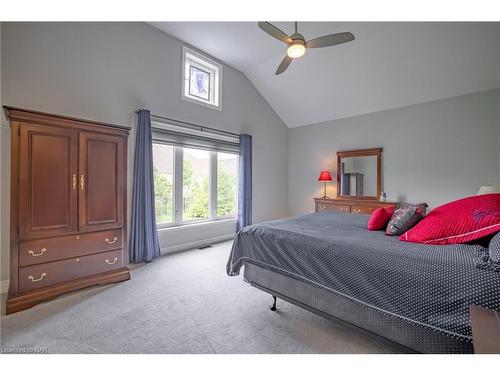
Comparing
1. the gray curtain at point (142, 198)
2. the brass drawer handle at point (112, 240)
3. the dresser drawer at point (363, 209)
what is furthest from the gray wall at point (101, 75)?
the dresser drawer at point (363, 209)

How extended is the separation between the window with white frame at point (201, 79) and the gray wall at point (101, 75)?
12cm

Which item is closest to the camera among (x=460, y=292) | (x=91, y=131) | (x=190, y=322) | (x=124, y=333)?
(x=460, y=292)

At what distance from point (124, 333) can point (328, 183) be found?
4.67m

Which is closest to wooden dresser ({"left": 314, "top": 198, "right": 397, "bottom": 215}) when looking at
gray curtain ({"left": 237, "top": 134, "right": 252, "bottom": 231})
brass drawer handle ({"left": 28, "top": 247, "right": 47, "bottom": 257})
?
gray curtain ({"left": 237, "top": 134, "right": 252, "bottom": 231})

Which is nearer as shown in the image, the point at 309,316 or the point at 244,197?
the point at 309,316

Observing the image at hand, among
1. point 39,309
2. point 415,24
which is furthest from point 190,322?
point 415,24

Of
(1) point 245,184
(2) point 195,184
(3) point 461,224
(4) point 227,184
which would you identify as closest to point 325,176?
(1) point 245,184

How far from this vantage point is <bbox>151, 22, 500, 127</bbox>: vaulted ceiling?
319cm

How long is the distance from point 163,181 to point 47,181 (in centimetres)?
169

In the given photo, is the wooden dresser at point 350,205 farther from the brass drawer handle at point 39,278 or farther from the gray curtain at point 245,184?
the brass drawer handle at point 39,278

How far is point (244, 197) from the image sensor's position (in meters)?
4.64
